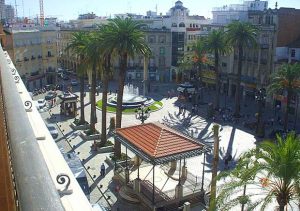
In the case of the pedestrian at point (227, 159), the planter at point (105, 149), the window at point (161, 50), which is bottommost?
the planter at point (105, 149)

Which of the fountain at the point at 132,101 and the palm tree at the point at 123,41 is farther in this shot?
the fountain at the point at 132,101

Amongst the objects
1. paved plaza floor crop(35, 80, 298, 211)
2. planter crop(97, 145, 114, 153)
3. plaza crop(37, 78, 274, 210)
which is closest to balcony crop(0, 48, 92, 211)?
paved plaza floor crop(35, 80, 298, 211)

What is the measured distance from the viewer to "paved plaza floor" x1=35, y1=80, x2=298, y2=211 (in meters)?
27.9

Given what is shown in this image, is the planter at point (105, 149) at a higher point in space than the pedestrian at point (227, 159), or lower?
lower

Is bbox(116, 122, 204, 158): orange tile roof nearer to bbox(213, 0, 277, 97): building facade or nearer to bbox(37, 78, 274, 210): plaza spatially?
bbox(37, 78, 274, 210): plaza

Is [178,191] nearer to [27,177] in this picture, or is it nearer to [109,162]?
[109,162]

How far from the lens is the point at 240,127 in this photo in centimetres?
4634

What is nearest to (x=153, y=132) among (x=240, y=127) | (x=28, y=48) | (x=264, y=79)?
(x=240, y=127)

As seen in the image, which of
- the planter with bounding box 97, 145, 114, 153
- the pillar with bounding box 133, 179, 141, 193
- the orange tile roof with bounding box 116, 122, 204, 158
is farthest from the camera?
the planter with bounding box 97, 145, 114, 153

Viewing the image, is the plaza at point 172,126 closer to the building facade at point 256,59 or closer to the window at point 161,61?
the building facade at point 256,59

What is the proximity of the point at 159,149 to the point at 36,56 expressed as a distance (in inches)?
2361

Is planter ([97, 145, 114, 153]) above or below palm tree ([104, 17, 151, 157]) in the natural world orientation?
below

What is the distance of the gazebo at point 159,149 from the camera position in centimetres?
2420

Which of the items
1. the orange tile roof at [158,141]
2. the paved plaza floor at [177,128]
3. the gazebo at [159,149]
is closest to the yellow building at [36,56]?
the paved plaza floor at [177,128]
